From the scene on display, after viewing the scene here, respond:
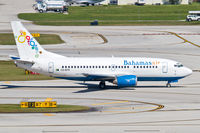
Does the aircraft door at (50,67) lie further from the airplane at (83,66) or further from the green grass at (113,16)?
the green grass at (113,16)

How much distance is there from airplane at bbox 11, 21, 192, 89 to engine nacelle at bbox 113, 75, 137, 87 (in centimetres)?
87

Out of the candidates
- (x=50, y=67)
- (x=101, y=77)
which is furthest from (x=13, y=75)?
(x=101, y=77)

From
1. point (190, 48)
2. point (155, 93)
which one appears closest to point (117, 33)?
point (190, 48)

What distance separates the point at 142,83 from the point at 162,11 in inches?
4601

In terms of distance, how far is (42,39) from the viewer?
109750mm

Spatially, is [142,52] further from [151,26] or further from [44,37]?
[151,26]

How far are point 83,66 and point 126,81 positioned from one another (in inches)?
239

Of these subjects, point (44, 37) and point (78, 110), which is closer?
point (78, 110)

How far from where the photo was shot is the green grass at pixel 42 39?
4146 inches

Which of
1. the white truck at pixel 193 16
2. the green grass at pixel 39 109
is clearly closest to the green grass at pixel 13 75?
the green grass at pixel 39 109

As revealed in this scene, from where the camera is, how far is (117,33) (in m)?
119

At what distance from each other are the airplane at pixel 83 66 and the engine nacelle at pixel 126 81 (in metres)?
0.87

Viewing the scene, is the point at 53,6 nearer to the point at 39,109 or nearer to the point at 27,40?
the point at 27,40

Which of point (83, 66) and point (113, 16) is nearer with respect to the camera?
point (83, 66)
